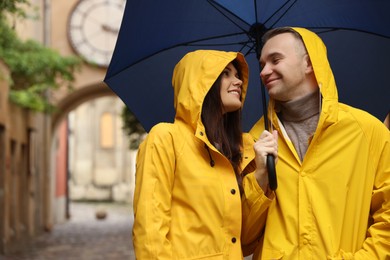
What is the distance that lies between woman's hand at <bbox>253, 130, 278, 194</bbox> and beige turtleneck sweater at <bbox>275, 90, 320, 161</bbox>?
0.17 meters

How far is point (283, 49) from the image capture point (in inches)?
122

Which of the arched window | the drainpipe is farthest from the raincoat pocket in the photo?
the arched window

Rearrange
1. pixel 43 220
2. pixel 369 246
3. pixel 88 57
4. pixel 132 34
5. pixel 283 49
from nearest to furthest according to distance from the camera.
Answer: pixel 369 246 < pixel 283 49 < pixel 132 34 < pixel 43 220 < pixel 88 57

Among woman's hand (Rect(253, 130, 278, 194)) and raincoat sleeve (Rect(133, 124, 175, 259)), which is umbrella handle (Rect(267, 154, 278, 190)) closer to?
woman's hand (Rect(253, 130, 278, 194))

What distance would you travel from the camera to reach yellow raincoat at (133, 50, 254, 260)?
280 cm

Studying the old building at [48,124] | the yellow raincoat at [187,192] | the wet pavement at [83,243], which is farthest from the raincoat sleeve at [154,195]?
the wet pavement at [83,243]

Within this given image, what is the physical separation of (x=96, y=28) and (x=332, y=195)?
1879cm

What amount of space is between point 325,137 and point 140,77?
59.5 inches

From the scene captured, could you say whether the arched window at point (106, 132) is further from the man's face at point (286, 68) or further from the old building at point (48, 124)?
the man's face at point (286, 68)

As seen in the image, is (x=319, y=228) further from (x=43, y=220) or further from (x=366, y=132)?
(x=43, y=220)

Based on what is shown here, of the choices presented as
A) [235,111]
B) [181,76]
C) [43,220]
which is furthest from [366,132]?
[43,220]

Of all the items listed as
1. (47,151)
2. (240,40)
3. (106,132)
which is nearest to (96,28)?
(47,151)

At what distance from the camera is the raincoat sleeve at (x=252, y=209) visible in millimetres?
2939

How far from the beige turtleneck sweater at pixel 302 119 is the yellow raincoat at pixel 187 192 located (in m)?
0.32
